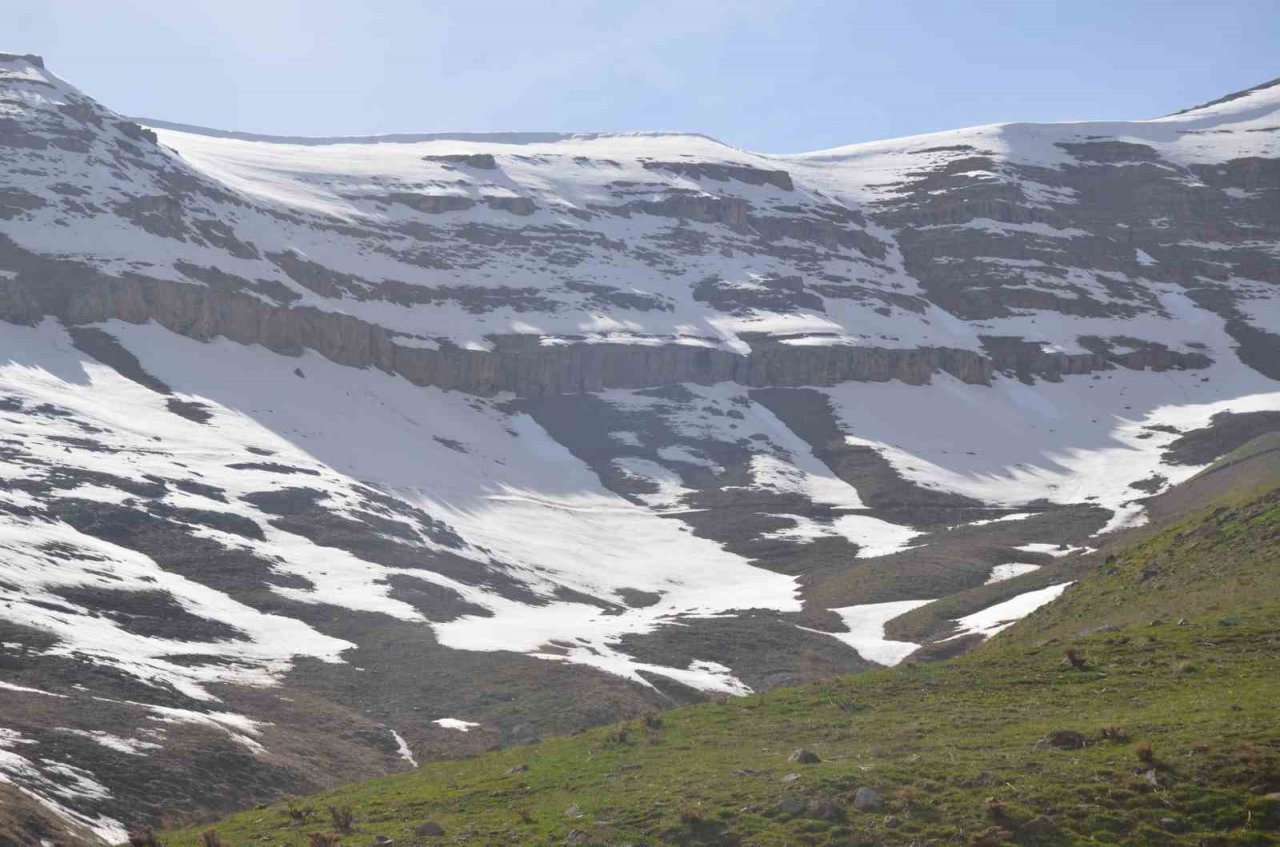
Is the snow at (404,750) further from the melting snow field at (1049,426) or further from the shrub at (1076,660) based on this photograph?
the melting snow field at (1049,426)

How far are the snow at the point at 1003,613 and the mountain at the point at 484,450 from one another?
470mm

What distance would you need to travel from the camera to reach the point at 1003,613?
70.8 meters

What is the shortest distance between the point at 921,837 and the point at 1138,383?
15455 cm

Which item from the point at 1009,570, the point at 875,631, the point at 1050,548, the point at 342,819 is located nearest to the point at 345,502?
the point at 875,631

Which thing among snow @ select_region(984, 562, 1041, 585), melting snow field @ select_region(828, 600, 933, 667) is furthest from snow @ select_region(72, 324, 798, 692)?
snow @ select_region(984, 562, 1041, 585)

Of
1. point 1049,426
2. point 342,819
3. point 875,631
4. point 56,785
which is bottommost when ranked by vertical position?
point 875,631

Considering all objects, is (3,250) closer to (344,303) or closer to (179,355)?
(179,355)

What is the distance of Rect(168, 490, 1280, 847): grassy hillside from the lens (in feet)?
62.4

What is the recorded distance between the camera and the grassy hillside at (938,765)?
19.0 m

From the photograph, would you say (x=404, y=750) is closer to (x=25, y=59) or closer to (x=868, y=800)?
(x=868, y=800)

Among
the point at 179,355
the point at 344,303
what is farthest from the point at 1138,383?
the point at 179,355

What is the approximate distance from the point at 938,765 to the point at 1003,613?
5169 cm

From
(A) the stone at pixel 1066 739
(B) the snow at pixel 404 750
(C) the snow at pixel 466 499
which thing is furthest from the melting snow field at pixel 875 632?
(A) the stone at pixel 1066 739

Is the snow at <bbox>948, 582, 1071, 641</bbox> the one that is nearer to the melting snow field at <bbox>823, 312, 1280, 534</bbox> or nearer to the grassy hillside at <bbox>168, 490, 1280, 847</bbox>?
Result: the grassy hillside at <bbox>168, 490, 1280, 847</bbox>
